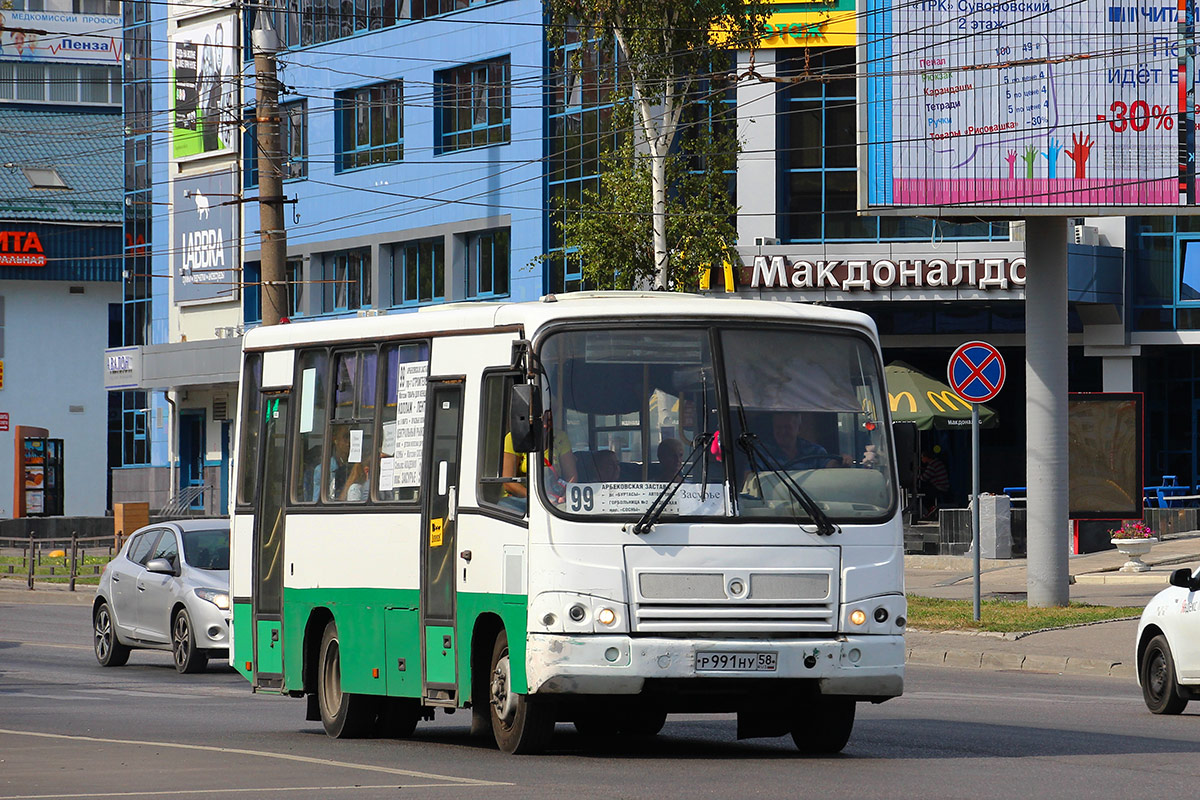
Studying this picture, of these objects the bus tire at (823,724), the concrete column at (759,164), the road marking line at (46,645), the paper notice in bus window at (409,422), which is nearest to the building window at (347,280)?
the concrete column at (759,164)

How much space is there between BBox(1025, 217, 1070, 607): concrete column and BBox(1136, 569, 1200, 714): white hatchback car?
30.1 feet

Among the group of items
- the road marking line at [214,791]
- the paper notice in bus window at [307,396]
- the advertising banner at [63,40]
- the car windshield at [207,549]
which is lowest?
the road marking line at [214,791]

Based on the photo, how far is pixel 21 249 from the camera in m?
78.9

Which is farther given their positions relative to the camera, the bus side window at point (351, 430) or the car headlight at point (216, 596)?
the car headlight at point (216, 596)

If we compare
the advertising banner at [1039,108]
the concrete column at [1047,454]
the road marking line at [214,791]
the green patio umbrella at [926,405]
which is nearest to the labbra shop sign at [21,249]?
→ the green patio umbrella at [926,405]

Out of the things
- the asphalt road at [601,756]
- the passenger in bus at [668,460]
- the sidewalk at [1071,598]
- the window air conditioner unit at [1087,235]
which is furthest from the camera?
the window air conditioner unit at [1087,235]

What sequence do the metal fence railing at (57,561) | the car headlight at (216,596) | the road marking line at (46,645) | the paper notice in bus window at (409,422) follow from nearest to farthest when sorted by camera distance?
1. the paper notice in bus window at (409,422)
2. the car headlight at (216,596)
3. the road marking line at (46,645)
4. the metal fence railing at (57,561)

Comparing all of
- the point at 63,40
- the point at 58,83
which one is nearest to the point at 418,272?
the point at 58,83

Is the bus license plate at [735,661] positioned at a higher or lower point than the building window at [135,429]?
lower

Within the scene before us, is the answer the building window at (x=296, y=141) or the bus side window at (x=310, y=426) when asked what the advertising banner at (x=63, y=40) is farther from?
the bus side window at (x=310, y=426)

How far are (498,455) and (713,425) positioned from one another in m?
1.26

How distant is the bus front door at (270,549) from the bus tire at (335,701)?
0.50 metres

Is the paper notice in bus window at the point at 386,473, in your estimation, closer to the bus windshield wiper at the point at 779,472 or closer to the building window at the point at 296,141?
the bus windshield wiper at the point at 779,472

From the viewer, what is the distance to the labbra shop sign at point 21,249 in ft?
258
